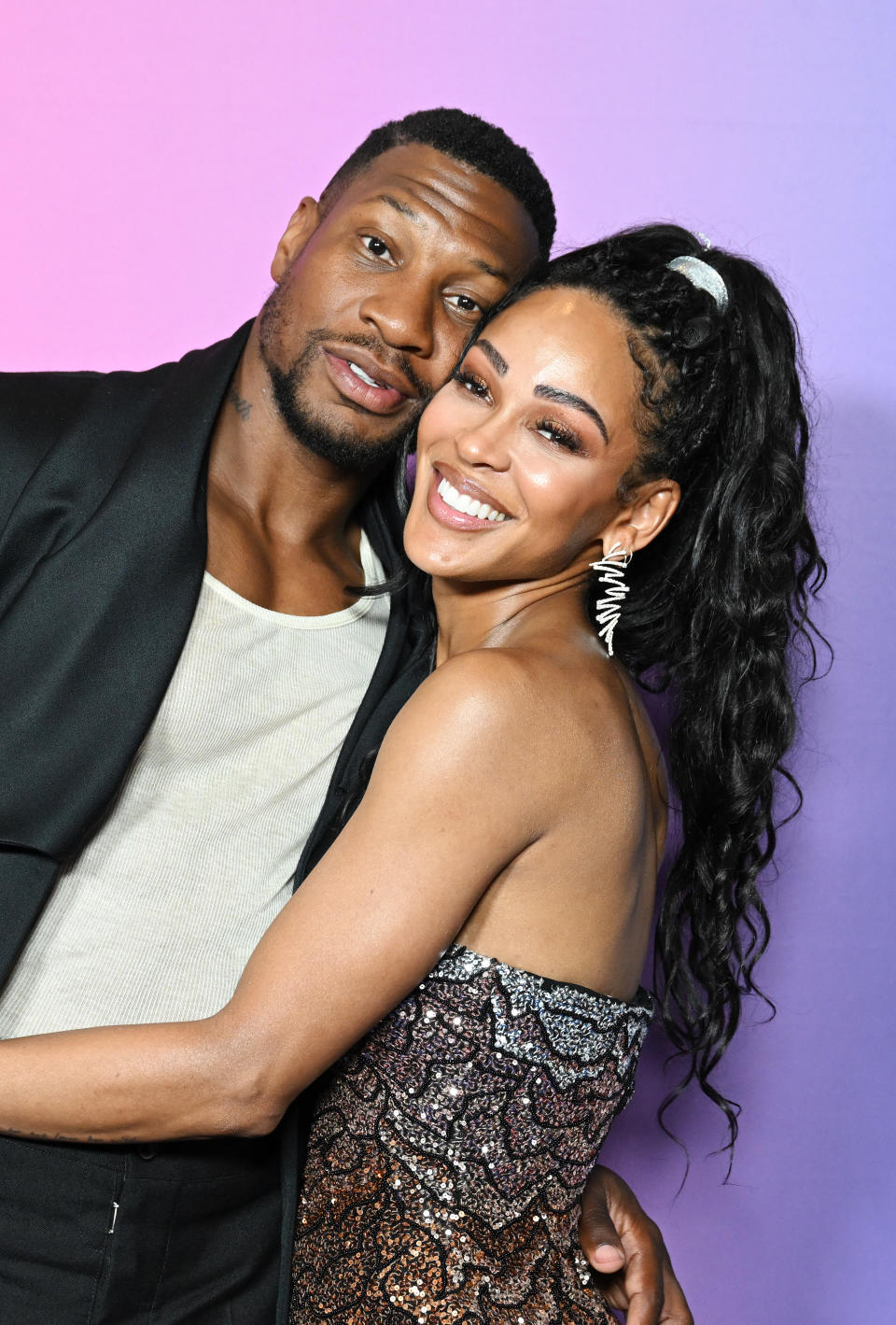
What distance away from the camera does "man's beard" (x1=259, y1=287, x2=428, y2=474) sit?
2.50m

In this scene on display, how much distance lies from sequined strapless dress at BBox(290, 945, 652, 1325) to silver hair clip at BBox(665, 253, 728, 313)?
1044mm

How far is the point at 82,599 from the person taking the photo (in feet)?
6.68

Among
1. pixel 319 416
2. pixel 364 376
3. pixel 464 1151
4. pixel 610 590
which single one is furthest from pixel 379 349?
pixel 464 1151

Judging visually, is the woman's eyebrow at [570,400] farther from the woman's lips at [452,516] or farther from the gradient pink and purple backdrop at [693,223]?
the gradient pink and purple backdrop at [693,223]

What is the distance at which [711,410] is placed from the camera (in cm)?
209

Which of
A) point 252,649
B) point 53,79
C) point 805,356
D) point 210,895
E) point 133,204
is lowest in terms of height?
point 210,895

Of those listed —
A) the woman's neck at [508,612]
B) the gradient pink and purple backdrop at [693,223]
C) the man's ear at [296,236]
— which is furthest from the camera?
the gradient pink and purple backdrop at [693,223]

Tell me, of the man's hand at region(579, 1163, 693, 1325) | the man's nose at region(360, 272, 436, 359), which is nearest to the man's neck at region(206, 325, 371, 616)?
the man's nose at region(360, 272, 436, 359)

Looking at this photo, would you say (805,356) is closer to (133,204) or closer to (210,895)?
(133,204)

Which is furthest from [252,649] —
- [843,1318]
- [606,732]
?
[843,1318]

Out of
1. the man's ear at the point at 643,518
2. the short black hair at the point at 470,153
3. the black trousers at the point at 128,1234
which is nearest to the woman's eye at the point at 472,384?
the man's ear at the point at 643,518

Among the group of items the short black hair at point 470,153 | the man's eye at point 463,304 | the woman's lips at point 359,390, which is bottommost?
the woman's lips at point 359,390

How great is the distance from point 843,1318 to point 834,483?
1.92m

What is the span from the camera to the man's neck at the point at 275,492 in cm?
249
